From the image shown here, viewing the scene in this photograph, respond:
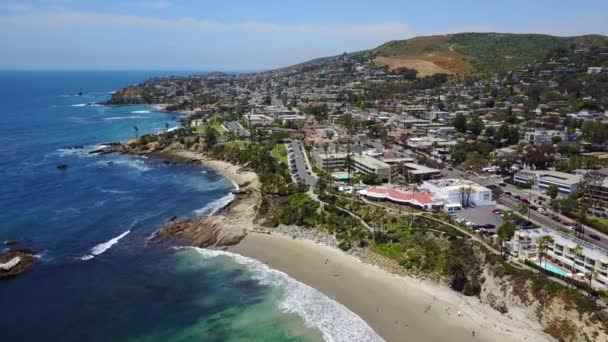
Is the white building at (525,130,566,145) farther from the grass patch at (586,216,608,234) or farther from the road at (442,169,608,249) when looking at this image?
the grass patch at (586,216,608,234)

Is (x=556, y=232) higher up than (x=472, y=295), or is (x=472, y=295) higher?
(x=556, y=232)

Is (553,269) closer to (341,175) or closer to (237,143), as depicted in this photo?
(341,175)

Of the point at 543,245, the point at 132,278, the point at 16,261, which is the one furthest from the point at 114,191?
the point at 543,245

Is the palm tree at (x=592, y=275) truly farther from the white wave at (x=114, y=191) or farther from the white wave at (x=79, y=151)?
the white wave at (x=79, y=151)

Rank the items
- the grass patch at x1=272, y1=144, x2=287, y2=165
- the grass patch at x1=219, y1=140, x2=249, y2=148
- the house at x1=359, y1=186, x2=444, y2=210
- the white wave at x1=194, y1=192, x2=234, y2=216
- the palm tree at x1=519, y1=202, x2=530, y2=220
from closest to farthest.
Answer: the palm tree at x1=519, y1=202, x2=530, y2=220 < the house at x1=359, y1=186, x2=444, y2=210 < the white wave at x1=194, y1=192, x2=234, y2=216 < the grass patch at x1=272, y1=144, x2=287, y2=165 < the grass patch at x1=219, y1=140, x2=249, y2=148

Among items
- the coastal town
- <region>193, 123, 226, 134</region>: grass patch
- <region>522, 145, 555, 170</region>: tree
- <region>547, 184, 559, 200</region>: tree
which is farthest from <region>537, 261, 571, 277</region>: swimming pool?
<region>193, 123, 226, 134</region>: grass patch

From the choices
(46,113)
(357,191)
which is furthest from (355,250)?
(46,113)

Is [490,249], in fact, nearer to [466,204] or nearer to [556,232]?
[556,232]
